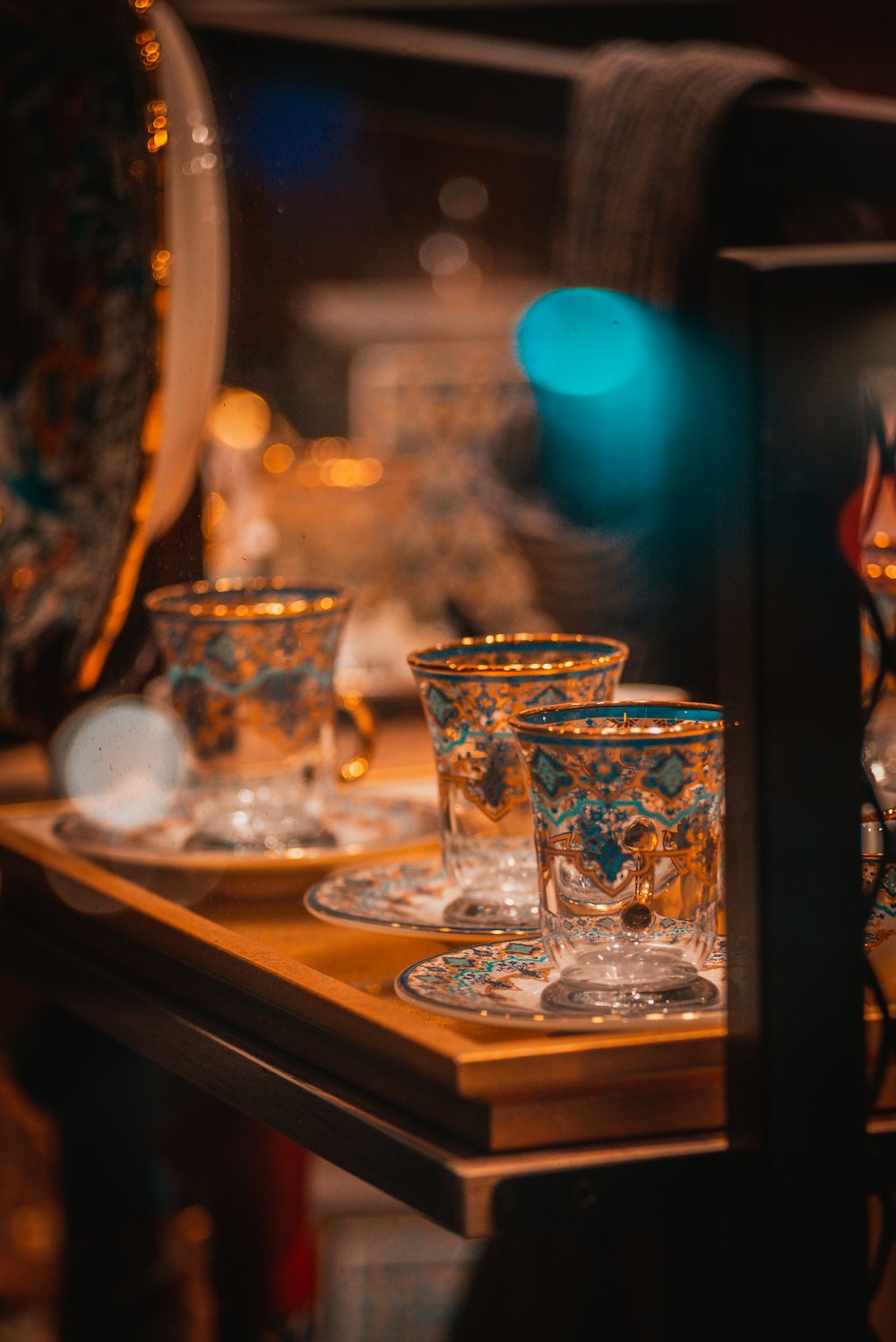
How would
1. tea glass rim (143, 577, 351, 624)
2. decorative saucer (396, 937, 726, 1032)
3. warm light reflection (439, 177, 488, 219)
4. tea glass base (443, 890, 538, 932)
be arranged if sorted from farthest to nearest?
warm light reflection (439, 177, 488, 219)
tea glass rim (143, 577, 351, 624)
tea glass base (443, 890, 538, 932)
decorative saucer (396, 937, 726, 1032)

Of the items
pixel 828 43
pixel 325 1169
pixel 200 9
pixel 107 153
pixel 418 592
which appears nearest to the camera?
pixel 107 153

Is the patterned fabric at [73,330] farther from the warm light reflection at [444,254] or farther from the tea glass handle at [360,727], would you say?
the warm light reflection at [444,254]

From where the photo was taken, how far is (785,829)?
0.37 m

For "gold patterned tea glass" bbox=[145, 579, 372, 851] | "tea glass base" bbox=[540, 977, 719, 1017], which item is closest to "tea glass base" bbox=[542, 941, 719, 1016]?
"tea glass base" bbox=[540, 977, 719, 1017]

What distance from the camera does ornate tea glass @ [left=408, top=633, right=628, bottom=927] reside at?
0.50 metres

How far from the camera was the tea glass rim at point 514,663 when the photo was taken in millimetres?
503

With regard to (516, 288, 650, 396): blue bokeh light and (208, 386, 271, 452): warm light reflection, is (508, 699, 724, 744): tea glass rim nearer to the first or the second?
(516, 288, 650, 396): blue bokeh light

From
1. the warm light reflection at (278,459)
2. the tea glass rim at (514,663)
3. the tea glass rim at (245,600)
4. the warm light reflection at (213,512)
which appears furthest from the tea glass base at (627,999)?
the warm light reflection at (278,459)

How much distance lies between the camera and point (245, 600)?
638 mm

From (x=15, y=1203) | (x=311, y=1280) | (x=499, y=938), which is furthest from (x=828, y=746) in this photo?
(x=15, y=1203)

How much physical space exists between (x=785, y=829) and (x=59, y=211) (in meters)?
0.56

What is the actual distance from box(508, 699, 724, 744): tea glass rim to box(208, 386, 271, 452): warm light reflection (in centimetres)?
62

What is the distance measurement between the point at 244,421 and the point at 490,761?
68cm

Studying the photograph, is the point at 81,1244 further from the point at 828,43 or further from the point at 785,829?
the point at 828,43
